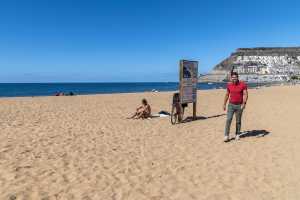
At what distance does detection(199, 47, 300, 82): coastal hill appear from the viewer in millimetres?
163625

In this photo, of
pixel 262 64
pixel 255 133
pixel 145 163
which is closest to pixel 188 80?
pixel 255 133

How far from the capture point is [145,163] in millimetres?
6559

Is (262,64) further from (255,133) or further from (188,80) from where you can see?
(255,133)

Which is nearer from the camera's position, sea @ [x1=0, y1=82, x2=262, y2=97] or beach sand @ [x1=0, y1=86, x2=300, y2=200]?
beach sand @ [x1=0, y1=86, x2=300, y2=200]

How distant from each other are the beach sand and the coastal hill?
144 m

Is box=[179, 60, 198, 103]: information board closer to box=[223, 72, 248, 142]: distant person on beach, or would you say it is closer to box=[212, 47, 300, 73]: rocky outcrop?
box=[223, 72, 248, 142]: distant person on beach

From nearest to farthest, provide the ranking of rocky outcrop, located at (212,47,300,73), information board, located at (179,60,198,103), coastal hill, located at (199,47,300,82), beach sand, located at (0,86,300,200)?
beach sand, located at (0,86,300,200)
information board, located at (179,60,198,103)
coastal hill, located at (199,47,300,82)
rocky outcrop, located at (212,47,300,73)

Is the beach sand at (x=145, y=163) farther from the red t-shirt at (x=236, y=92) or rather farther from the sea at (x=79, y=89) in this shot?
the sea at (x=79, y=89)

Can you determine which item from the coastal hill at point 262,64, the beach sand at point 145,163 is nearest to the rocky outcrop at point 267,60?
the coastal hill at point 262,64

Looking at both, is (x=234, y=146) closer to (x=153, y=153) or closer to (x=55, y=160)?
(x=153, y=153)

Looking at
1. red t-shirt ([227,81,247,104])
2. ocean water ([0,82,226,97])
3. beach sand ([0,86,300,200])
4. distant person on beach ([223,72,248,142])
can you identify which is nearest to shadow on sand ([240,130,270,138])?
beach sand ([0,86,300,200])

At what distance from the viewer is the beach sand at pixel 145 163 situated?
16.5ft

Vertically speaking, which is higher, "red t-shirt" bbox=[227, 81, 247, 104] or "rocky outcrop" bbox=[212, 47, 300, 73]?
"rocky outcrop" bbox=[212, 47, 300, 73]

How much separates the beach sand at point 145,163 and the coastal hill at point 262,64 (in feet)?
473
